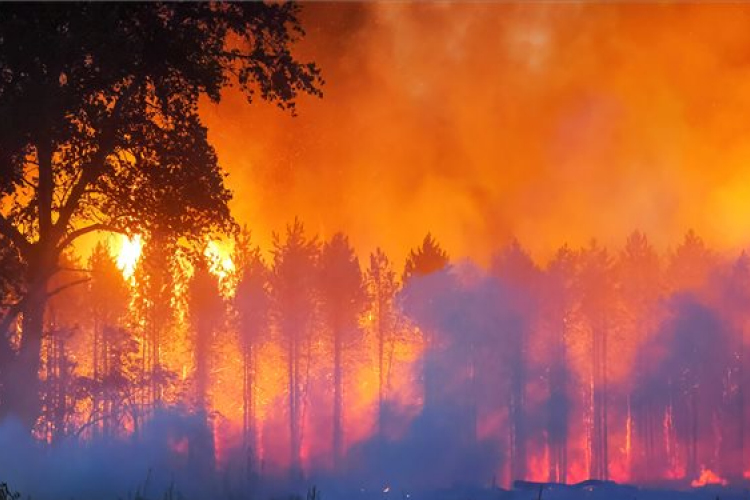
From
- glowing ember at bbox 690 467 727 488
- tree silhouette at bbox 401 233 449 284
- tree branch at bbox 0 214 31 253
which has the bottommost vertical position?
glowing ember at bbox 690 467 727 488

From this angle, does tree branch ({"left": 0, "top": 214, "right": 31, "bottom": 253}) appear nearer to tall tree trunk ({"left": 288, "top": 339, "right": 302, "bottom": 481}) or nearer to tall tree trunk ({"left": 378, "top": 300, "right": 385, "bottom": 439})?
tall tree trunk ({"left": 288, "top": 339, "right": 302, "bottom": 481})

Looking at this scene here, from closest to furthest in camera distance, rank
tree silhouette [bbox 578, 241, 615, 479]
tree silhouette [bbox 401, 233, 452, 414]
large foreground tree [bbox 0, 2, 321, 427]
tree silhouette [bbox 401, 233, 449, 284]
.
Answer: large foreground tree [bbox 0, 2, 321, 427] → tree silhouette [bbox 578, 241, 615, 479] → tree silhouette [bbox 401, 233, 452, 414] → tree silhouette [bbox 401, 233, 449, 284]

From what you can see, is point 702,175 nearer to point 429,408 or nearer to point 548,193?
point 548,193

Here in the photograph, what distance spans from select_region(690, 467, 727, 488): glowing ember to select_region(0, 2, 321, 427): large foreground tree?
55.7 meters

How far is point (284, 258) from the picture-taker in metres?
80.4

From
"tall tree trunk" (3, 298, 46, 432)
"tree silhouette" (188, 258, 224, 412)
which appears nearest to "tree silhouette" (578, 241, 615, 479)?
"tree silhouette" (188, 258, 224, 412)

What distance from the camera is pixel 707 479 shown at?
240 feet

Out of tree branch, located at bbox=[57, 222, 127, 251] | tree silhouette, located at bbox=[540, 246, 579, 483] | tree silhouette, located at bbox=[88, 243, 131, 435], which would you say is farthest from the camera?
tree silhouette, located at bbox=[88, 243, 131, 435]

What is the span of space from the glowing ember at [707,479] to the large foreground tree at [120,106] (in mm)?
55663

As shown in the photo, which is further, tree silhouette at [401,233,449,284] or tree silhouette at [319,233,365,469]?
tree silhouette at [401,233,449,284]

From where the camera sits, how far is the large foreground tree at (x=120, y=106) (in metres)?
16.5

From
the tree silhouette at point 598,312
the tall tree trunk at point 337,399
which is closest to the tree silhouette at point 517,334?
the tree silhouette at point 598,312

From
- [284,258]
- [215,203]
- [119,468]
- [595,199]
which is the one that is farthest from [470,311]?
[595,199]

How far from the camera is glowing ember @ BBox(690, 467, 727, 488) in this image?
70.1m
